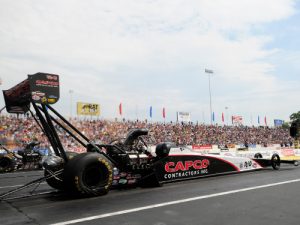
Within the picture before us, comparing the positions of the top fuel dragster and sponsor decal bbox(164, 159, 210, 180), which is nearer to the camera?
the top fuel dragster

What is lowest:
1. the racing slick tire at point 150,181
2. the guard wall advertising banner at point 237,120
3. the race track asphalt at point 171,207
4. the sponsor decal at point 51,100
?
the race track asphalt at point 171,207

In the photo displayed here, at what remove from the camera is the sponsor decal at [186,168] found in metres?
8.71

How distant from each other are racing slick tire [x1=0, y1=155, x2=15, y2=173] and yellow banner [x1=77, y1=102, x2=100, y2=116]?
82.1 ft

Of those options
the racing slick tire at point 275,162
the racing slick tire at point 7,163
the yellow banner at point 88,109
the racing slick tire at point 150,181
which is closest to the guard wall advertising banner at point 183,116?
the yellow banner at point 88,109

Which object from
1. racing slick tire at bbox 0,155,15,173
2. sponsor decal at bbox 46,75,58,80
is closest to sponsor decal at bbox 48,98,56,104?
sponsor decal at bbox 46,75,58,80

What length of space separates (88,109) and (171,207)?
37.4 m

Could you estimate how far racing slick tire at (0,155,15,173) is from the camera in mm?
16438

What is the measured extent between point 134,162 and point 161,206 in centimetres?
238

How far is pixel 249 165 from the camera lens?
36.6 ft

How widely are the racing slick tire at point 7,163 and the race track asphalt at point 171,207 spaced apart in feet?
30.2

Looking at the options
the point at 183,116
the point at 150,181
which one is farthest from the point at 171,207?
the point at 183,116

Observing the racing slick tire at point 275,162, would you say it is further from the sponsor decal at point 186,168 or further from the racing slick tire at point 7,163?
the racing slick tire at point 7,163

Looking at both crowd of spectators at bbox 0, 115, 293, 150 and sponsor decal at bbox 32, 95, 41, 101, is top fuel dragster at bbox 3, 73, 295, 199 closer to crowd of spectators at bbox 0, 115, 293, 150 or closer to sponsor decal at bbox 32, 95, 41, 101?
sponsor decal at bbox 32, 95, 41, 101

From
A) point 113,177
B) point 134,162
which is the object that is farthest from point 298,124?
point 113,177
